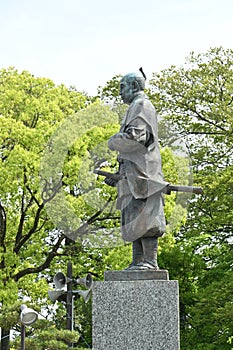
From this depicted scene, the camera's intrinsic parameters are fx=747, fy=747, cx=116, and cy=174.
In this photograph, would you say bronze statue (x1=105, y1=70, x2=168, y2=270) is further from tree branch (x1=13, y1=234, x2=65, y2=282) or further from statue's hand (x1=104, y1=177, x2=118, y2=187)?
tree branch (x1=13, y1=234, x2=65, y2=282)

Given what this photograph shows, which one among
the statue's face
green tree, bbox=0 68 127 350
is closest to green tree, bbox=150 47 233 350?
green tree, bbox=0 68 127 350

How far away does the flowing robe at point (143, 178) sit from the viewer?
7.67 metres

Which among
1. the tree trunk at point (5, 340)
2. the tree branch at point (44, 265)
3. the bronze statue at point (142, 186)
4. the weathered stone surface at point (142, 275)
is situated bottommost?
the tree trunk at point (5, 340)

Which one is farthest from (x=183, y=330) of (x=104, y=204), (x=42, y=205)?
(x=104, y=204)

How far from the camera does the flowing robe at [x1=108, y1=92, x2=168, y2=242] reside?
767 cm

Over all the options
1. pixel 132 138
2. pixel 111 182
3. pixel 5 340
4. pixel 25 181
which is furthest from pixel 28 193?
pixel 132 138

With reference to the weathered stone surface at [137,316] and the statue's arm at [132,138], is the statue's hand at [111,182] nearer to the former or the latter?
the statue's arm at [132,138]

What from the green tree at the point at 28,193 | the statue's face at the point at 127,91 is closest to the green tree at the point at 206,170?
the green tree at the point at 28,193

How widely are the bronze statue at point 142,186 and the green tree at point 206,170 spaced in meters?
12.3

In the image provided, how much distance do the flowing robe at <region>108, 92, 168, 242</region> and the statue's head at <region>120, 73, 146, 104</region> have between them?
209mm

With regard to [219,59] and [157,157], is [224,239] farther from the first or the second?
[157,157]

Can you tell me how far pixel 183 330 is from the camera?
23281 millimetres

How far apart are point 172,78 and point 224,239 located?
16.6ft

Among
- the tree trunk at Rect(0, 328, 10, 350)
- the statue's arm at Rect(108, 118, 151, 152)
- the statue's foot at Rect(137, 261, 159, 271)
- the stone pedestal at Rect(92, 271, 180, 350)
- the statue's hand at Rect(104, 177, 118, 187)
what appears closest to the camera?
the stone pedestal at Rect(92, 271, 180, 350)
